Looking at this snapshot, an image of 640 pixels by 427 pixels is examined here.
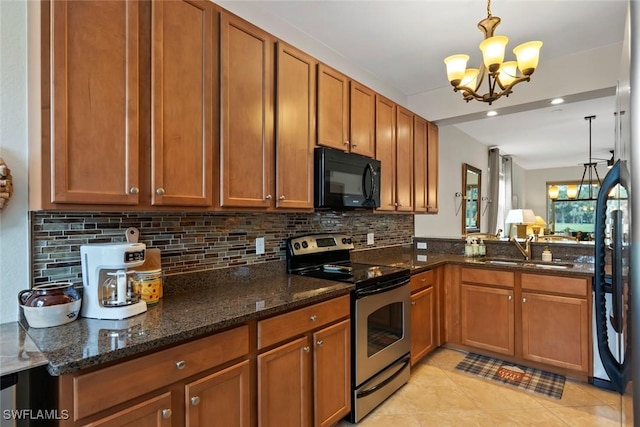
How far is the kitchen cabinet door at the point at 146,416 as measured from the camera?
3.44 ft

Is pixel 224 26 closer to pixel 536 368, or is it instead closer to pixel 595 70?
pixel 595 70

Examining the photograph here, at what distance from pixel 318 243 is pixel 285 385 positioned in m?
1.15

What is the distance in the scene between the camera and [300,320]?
168 cm

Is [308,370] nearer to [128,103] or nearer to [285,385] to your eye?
[285,385]

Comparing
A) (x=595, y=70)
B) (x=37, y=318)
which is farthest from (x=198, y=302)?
(x=595, y=70)

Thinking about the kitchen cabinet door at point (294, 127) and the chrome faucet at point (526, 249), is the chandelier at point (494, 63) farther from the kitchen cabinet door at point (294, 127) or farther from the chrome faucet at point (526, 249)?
the chrome faucet at point (526, 249)

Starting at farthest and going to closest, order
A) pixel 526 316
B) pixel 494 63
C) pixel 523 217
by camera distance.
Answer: pixel 523 217 < pixel 526 316 < pixel 494 63

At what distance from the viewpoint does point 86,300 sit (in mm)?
1341

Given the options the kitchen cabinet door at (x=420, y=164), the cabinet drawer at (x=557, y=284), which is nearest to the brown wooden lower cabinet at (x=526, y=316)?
the cabinet drawer at (x=557, y=284)

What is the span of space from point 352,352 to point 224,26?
1939 mm

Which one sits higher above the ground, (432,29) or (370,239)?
(432,29)

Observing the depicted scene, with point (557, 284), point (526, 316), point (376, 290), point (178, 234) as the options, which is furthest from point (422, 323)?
point (178, 234)

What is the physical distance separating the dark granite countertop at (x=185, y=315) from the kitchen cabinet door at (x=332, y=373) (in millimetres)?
222

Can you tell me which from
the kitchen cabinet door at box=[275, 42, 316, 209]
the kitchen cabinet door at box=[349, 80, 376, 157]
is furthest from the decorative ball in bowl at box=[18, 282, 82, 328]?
the kitchen cabinet door at box=[349, 80, 376, 157]
